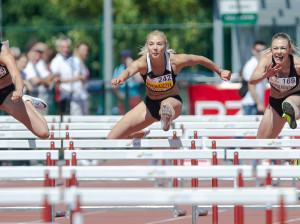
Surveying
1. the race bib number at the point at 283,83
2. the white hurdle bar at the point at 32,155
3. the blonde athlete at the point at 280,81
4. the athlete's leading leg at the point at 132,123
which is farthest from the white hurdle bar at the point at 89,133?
the white hurdle bar at the point at 32,155

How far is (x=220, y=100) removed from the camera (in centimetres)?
1595

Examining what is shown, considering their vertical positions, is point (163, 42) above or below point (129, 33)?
below

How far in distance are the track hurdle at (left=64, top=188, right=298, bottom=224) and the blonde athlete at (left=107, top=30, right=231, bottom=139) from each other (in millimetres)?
4139

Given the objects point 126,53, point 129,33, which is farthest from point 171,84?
point 129,33

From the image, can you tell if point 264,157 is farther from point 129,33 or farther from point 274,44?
point 129,33

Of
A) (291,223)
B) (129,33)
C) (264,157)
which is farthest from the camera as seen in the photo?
(129,33)

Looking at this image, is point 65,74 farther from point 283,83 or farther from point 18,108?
point 283,83

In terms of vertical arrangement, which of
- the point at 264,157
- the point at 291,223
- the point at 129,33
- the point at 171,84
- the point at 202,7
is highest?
the point at 202,7

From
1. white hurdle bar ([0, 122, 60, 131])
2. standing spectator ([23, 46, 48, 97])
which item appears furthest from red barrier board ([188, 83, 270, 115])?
white hurdle bar ([0, 122, 60, 131])

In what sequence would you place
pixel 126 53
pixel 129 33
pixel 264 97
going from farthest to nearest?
pixel 129 33 → pixel 126 53 → pixel 264 97

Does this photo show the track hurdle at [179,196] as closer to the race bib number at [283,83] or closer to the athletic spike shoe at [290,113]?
the athletic spike shoe at [290,113]

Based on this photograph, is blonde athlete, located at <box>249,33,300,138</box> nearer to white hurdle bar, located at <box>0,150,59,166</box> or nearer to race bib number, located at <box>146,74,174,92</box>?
race bib number, located at <box>146,74,174,92</box>

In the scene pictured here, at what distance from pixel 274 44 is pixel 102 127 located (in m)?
2.66

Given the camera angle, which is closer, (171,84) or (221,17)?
(171,84)
